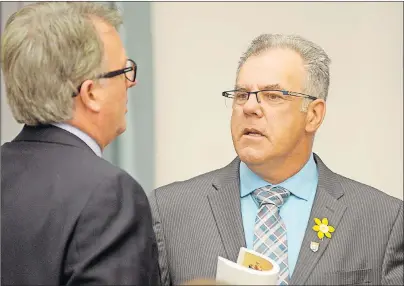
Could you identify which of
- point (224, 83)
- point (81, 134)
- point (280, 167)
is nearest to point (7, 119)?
point (224, 83)

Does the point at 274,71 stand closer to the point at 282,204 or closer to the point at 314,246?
the point at 282,204

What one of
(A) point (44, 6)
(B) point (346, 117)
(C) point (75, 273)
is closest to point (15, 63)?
(A) point (44, 6)

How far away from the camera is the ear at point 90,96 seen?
1767mm

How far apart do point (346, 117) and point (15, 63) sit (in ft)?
6.93

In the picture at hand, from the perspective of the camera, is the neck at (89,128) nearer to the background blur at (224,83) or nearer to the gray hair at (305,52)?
the gray hair at (305,52)

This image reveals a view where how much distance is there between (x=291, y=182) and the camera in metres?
2.29

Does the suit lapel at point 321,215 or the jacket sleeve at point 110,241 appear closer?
the jacket sleeve at point 110,241

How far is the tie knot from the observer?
2.24 m

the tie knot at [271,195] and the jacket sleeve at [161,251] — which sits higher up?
the tie knot at [271,195]

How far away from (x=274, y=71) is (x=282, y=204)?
0.38 m

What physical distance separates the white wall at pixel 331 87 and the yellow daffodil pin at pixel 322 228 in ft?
4.20

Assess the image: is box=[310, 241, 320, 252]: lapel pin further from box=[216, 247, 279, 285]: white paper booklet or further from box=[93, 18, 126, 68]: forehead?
box=[93, 18, 126, 68]: forehead

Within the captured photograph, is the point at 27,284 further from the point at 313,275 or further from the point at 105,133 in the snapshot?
the point at 313,275

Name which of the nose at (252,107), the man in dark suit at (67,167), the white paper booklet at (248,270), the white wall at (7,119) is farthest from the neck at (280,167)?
the white wall at (7,119)
